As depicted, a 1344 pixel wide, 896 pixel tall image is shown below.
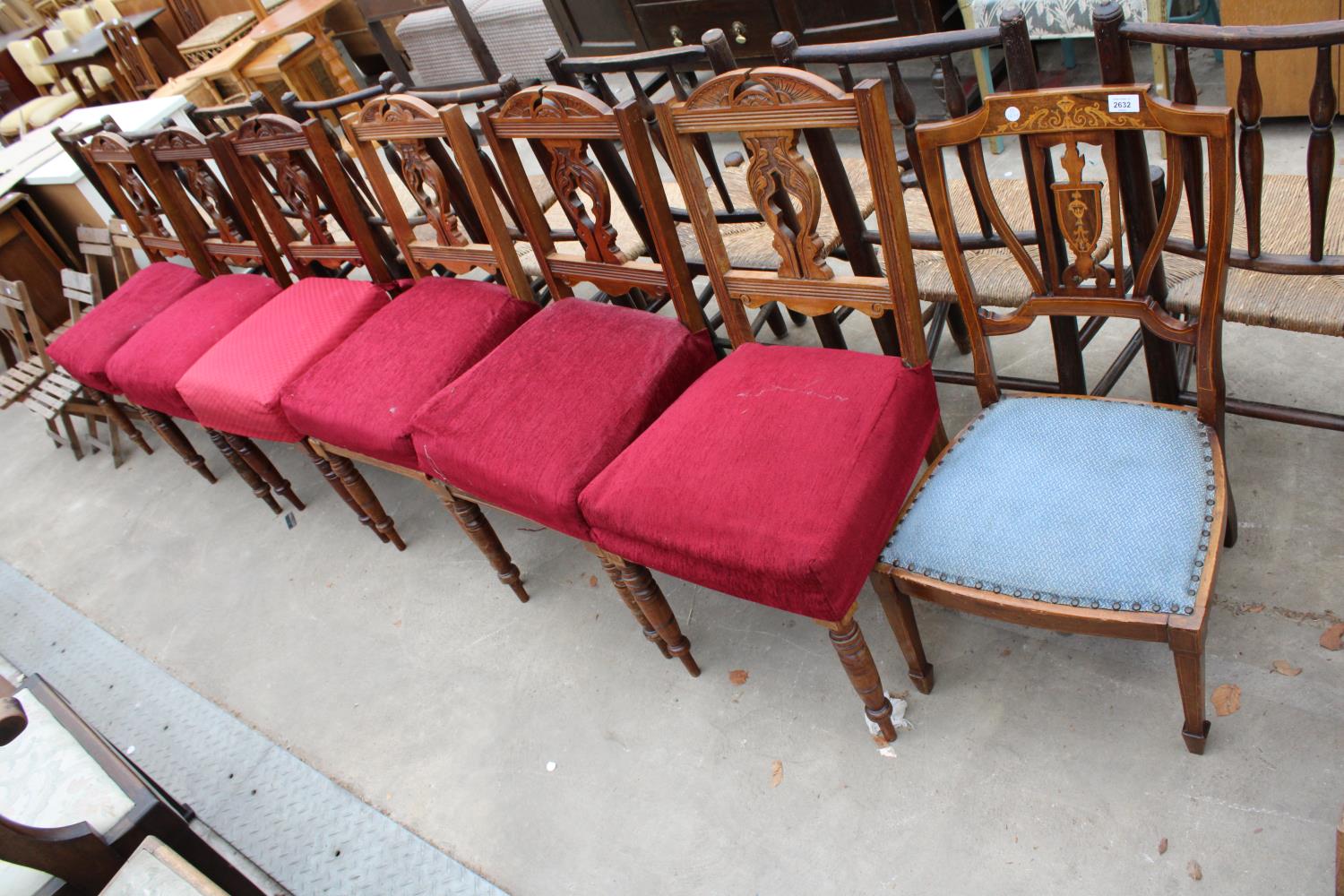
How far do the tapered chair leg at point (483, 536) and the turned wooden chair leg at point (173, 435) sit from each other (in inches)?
51.6

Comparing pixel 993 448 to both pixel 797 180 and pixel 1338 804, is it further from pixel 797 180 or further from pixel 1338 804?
pixel 1338 804

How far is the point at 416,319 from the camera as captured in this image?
2262 millimetres

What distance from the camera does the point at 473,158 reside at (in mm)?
2037

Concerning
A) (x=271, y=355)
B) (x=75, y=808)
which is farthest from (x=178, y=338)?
(x=75, y=808)

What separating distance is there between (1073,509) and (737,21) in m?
2.66

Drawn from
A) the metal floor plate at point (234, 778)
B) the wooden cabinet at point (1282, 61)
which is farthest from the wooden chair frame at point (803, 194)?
the wooden cabinet at point (1282, 61)

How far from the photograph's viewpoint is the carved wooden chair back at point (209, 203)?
267 cm

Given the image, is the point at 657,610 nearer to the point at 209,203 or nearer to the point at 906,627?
the point at 906,627

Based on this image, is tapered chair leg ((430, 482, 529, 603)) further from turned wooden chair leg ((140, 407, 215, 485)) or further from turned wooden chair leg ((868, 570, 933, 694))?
turned wooden chair leg ((140, 407, 215, 485))

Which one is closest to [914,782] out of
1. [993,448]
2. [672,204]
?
[993,448]

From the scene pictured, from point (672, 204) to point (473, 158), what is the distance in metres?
0.61

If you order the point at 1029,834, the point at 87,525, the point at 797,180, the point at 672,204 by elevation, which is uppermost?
the point at 797,180

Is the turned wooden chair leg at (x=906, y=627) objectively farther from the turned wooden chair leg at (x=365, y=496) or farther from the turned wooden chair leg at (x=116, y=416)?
the turned wooden chair leg at (x=116, y=416)

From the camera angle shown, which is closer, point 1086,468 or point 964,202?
point 1086,468
